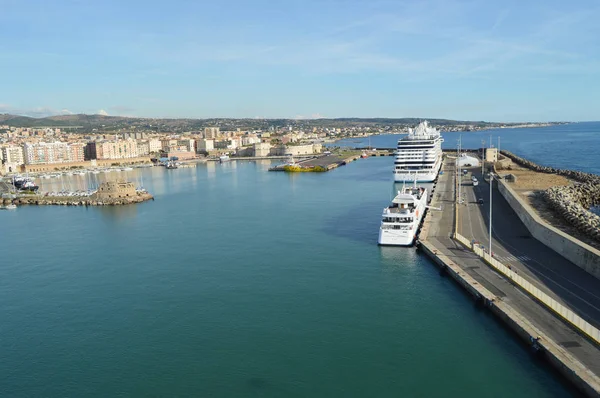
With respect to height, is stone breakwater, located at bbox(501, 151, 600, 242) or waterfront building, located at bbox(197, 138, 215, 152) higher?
waterfront building, located at bbox(197, 138, 215, 152)

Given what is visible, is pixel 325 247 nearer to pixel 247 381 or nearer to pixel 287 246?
pixel 287 246

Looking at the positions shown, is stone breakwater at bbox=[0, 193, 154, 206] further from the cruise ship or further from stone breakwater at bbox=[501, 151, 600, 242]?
stone breakwater at bbox=[501, 151, 600, 242]

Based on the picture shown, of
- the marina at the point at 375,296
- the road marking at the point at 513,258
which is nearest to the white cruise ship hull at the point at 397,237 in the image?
the marina at the point at 375,296

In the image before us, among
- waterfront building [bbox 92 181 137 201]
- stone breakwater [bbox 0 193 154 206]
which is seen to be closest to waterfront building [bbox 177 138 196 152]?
stone breakwater [bbox 0 193 154 206]

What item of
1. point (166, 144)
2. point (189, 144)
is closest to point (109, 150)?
point (189, 144)

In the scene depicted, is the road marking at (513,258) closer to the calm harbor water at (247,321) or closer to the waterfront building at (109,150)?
the calm harbor water at (247,321)

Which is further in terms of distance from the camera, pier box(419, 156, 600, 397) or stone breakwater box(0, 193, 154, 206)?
stone breakwater box(0, 193, 154, 206)
